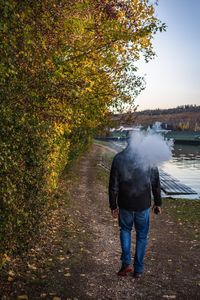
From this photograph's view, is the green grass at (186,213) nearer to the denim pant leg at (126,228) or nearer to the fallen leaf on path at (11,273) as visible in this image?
the denim pant leg at (126,228)

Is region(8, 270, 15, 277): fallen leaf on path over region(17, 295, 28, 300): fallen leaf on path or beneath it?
over

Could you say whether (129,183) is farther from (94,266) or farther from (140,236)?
(94,266)

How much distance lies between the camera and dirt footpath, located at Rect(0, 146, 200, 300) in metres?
6.78

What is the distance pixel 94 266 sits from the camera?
8148 millimetres

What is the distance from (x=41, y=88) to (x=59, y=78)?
169 centimetres

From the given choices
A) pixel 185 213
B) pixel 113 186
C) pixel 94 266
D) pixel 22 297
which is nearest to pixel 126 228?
pixel 113 186

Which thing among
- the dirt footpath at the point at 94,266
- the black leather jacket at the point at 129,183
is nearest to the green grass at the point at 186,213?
the dirt footpath at the point at 94,266

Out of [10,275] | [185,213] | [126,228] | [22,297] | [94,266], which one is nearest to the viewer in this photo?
[22,297]

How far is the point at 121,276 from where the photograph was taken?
748 centimetres

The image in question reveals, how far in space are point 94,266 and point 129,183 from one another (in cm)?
206

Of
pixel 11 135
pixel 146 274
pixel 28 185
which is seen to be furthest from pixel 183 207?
pixel 11 135

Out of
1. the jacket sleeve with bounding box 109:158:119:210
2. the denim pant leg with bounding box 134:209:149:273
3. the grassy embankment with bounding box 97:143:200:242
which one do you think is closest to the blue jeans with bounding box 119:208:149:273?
the denim pant leg with bounding box 134:209:149:273

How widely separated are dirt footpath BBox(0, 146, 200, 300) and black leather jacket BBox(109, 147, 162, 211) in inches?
56.4

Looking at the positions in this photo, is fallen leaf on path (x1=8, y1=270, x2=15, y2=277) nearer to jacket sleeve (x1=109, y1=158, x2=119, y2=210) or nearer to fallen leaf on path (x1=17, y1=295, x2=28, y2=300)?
fallen leaf on path (x1=17, y1=295, x2=28, y2=300)
